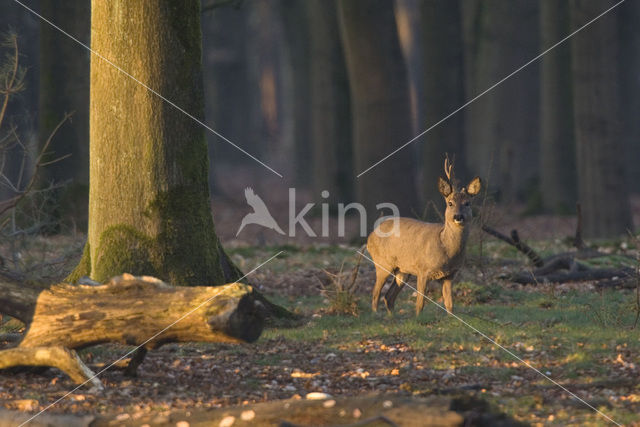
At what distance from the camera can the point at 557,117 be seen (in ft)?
81.3

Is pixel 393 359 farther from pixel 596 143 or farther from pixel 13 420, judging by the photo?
pixel 596 143

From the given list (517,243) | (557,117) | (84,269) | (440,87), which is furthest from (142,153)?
(557,117)

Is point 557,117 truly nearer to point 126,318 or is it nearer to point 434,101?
point 434,101

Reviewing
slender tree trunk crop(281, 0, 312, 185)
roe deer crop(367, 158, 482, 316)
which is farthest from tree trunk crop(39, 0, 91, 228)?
slender tree trunk crop(281, 0, 312, 185)

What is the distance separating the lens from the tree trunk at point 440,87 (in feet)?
74.7

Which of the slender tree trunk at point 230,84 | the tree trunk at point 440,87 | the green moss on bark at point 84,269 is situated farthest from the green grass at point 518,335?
the slender tree trunk at point 230,84

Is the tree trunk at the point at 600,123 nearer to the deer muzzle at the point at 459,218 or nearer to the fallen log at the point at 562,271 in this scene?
the fallen log at the point at 562,271

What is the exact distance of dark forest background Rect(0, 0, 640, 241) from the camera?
1853cm

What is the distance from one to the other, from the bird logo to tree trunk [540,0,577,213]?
8.07 meters

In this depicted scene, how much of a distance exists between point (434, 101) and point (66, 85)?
9.51 metres

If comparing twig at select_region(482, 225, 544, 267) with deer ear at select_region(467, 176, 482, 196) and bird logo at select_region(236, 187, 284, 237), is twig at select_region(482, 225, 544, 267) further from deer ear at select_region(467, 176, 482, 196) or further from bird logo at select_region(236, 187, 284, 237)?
bird logo at select_region(236, 187, 284, 237)

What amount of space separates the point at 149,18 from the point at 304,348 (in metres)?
3.97

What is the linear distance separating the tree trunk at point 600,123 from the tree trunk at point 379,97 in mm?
4286

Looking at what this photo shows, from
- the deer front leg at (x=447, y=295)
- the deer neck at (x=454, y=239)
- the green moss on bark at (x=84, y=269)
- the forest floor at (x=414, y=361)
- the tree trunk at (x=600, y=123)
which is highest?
the tree trunk at (x=600, y=123)
